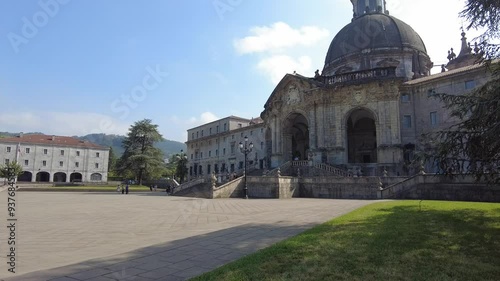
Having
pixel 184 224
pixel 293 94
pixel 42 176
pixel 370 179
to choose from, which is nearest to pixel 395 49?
pixel 293 94

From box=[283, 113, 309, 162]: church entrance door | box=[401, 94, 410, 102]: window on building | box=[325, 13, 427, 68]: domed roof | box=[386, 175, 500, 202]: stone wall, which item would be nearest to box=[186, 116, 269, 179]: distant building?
box=[283, 113, 309, 162]: church entrance door

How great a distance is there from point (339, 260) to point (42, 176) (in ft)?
264

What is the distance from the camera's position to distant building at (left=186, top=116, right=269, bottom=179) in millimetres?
53938

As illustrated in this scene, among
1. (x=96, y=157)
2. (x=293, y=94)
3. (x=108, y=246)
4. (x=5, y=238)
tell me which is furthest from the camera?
(x=96, y=157)

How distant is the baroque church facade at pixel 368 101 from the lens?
32.8m

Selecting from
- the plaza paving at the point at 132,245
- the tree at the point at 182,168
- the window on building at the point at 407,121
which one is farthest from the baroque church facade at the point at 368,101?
the tree at the point at 182,168

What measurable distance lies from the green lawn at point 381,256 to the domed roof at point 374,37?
1489 inches

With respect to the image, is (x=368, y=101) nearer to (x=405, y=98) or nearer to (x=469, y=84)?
(x=405, y=98)

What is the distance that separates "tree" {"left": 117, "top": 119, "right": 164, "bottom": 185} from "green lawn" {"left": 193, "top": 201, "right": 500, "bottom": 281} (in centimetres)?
5198

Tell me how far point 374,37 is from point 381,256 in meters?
42.2

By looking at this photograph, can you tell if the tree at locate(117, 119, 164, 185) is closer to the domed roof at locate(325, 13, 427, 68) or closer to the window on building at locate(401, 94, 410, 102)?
the domed roof at locate(325, 13, 427, 68)

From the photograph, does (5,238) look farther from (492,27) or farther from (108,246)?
(492,27)

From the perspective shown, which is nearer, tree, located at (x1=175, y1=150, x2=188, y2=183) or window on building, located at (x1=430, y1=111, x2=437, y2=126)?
window on building, located at (x1=430, y1=111, x2=437, y2=126)

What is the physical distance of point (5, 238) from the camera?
8078mm
